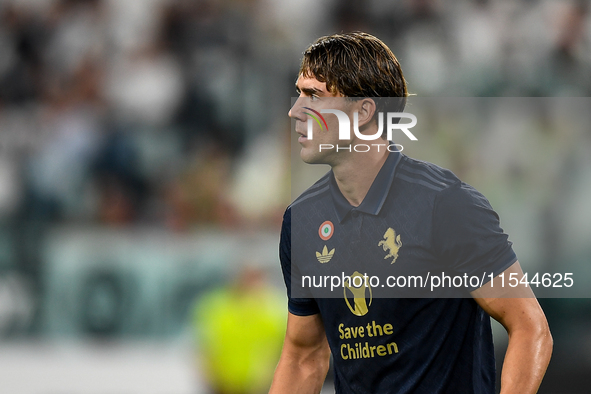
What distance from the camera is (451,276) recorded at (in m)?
2.63

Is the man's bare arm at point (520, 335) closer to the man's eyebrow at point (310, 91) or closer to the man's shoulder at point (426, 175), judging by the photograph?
the man's shoulder at point (426, 175)

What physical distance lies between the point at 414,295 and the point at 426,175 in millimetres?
417

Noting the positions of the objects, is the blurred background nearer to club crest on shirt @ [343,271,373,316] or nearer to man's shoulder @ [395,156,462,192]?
man's shoulder @ [395,156,462,192]

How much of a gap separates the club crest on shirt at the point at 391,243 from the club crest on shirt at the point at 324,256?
0.74 ft

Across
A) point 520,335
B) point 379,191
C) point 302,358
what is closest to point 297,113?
point 379,191

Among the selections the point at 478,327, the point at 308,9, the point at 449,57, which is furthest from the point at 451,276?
the point at 308,9

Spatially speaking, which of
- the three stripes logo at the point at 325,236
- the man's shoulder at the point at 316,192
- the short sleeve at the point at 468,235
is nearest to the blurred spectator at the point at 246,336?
the man's shoulder at the point at 316,192

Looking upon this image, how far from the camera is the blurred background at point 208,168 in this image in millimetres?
5941

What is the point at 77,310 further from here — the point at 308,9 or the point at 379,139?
the point at 379,139

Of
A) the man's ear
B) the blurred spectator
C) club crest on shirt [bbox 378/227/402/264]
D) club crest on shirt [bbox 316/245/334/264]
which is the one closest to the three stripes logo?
club crest on shirt [bbox 316/245/334/264]

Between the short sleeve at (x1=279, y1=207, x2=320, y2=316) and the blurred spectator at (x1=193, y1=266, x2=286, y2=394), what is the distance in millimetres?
3401

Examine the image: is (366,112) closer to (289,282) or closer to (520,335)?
(289,282)

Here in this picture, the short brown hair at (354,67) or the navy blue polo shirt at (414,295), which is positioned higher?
the short brown hair at (354,67)

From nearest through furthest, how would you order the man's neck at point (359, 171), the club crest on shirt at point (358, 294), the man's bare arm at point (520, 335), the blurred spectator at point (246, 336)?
the man's bare arm at point (520, 335)
the club crest on shirt at point (358, 294)
the man's neck at point (359, 171)
the blurred spectator at point (246, 336)
